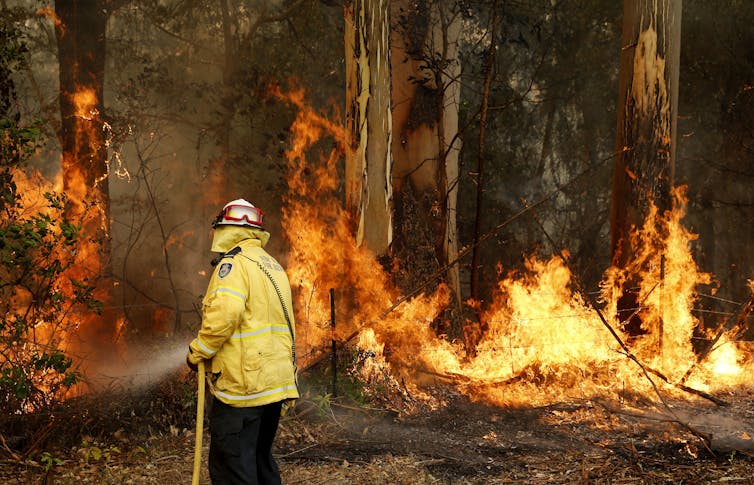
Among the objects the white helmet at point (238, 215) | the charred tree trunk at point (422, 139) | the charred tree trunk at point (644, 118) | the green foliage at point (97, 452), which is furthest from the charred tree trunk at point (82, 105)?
the charred tree trunk at point (644, 118)

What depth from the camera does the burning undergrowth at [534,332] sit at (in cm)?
852

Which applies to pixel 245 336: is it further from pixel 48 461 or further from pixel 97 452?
pixel 48 461

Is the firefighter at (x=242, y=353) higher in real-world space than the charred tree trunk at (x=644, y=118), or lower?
lower

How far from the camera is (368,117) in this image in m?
8.70

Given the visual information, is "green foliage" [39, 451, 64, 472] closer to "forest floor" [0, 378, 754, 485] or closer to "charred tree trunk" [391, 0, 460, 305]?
"forest floor" [0, 378, 754, 485]

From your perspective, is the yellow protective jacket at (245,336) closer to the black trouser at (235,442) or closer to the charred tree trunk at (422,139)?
the black trouser at (235,442)

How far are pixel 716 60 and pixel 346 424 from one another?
13.1m

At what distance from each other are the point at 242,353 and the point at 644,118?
6.55m

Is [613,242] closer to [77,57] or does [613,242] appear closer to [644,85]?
[644,85]

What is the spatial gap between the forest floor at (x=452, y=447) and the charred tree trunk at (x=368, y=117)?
234 cm

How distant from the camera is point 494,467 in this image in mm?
6246

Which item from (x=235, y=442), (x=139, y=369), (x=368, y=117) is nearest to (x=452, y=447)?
(x=235, y=442)

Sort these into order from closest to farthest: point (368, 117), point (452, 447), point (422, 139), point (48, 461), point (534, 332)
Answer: point (48, 461), point (452, 447), point (368, 117), point (534, 332), point (422, 139)

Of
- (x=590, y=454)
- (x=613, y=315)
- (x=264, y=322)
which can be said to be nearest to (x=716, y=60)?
(x=613, y=315)
